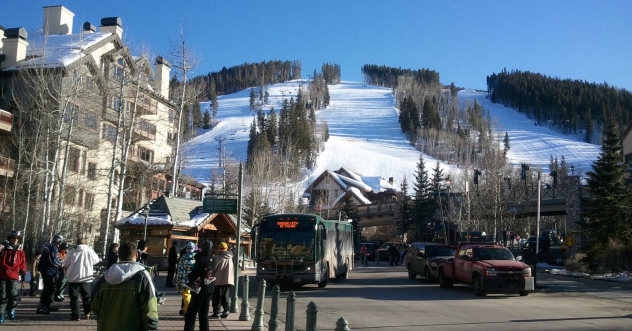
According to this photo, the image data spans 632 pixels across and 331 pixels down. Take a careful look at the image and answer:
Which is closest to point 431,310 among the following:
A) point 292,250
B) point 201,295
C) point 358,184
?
point 292,250

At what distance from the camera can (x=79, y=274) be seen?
504 inches

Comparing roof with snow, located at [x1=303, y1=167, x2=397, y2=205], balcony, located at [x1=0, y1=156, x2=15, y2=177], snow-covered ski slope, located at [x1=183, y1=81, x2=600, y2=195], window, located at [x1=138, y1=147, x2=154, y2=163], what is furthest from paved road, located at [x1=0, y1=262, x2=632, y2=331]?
snow-covered ski slope, located at [x1=183, y1=81, x2=600, y2=195]

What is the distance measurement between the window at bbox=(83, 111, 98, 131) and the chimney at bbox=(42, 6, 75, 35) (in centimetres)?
1248

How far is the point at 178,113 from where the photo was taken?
1688 inches

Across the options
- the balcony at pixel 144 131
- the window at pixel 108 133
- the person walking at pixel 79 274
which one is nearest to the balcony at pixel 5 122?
the window at pixel 108 133

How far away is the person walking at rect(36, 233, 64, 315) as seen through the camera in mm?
13445

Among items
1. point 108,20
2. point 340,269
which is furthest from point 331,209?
point 340,269

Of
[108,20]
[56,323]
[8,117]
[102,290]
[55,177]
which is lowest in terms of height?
[56,323]

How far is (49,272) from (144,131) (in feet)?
111

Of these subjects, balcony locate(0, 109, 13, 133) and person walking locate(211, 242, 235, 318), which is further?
balcony locate(0, 109, 13, 133)

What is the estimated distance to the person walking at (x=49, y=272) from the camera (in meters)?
13.4

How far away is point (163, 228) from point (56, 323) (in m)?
21.4

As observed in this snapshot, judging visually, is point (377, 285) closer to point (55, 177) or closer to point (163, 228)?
point (163, 228)

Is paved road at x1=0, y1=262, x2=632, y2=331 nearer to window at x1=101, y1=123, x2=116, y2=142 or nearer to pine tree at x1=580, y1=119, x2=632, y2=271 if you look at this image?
pine tree at x1=580, y1=119, x2=632, y2=271
